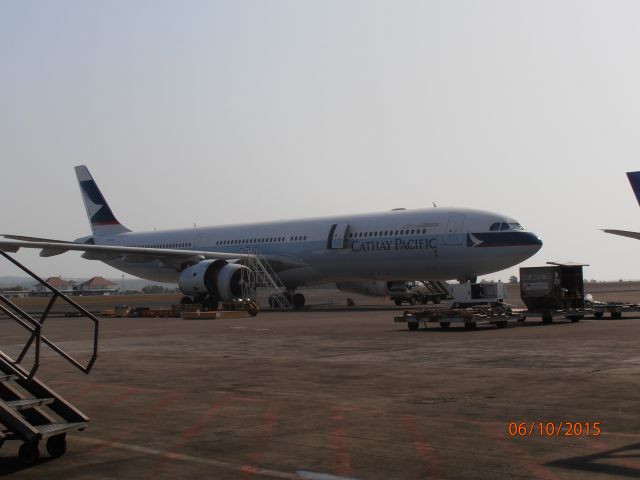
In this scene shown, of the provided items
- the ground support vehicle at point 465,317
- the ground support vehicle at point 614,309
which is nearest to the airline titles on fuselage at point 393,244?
the ground support vehicle at point 614,309

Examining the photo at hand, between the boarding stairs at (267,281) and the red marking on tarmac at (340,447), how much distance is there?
30578 mm

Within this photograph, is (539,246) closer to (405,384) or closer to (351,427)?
(405,384)

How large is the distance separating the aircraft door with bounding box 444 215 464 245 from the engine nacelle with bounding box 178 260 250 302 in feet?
31.7

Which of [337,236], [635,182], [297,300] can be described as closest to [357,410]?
[635,182]

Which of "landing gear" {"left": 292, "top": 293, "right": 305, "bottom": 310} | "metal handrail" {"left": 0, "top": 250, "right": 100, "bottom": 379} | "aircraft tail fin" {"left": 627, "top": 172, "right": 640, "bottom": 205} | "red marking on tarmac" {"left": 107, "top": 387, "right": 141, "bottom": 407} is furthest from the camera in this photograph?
"landing gear" {"left": 292, "top": 293, "right": 305, "bottom": 310}

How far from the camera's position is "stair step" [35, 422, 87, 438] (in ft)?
23.6

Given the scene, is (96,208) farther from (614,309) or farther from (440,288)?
(614,309)

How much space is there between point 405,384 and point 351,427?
334 cm

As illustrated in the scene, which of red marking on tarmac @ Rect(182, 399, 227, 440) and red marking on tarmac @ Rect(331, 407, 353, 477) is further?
red marking on tarmac @ Rect(182, 399, 227, 440)

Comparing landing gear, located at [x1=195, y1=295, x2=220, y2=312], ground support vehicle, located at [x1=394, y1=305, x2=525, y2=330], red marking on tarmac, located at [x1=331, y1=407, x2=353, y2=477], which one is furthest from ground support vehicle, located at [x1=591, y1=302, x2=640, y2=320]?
red marking on tarmac, located at [x1=331, y1=407, x2=353, y2=477]

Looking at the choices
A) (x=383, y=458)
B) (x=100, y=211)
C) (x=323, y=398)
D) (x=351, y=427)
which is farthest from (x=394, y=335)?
(x=100, y=211)

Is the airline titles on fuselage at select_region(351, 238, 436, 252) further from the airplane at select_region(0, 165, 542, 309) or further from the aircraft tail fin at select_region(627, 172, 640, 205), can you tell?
the aircraft tail fin at select_region(627, 172, 640, 205)

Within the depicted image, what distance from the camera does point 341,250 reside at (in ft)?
128

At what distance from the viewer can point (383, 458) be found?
7145mm
